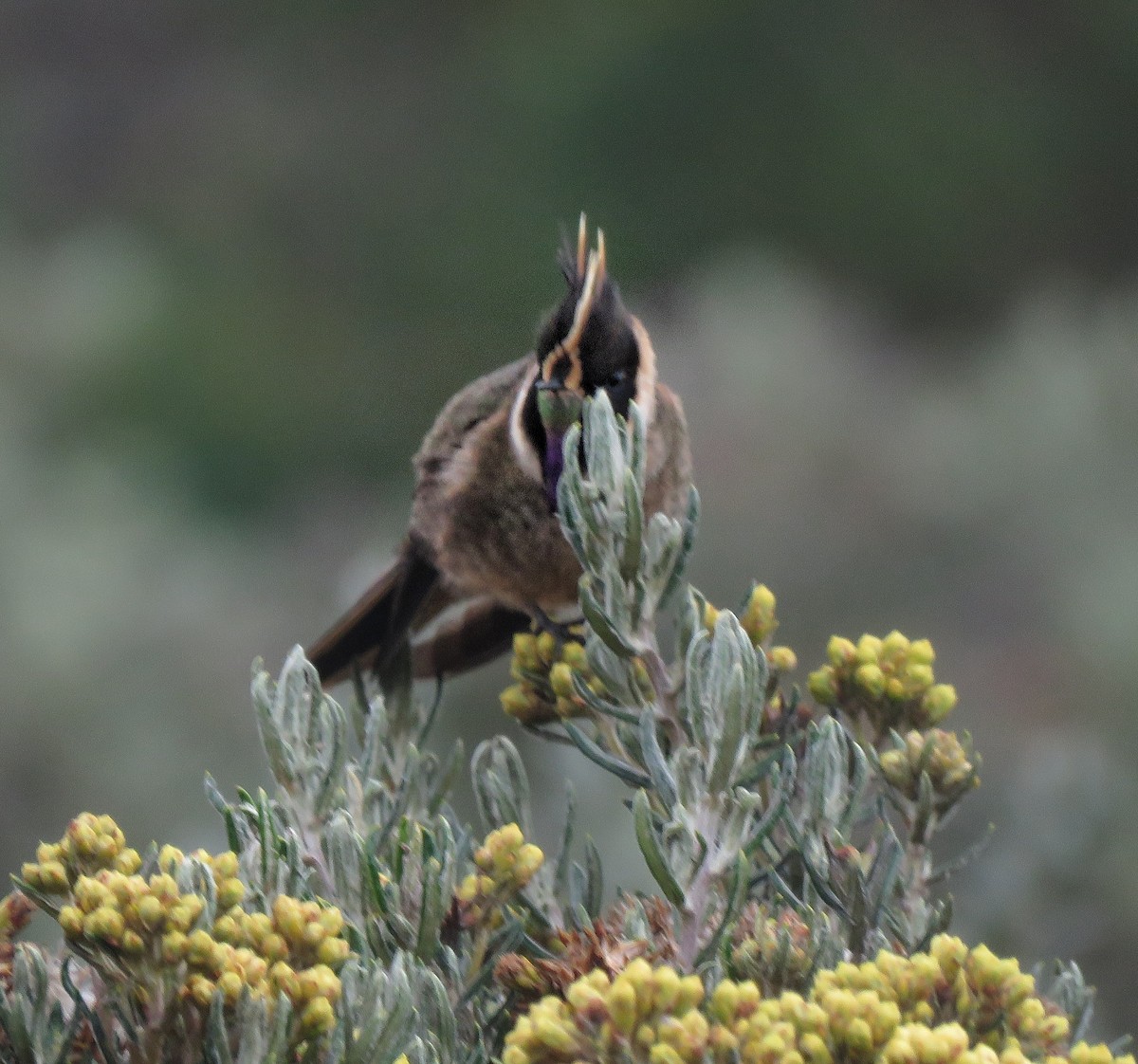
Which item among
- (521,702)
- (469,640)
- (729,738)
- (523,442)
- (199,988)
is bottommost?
(199,988)

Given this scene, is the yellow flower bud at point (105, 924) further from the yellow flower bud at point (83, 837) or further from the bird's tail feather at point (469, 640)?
the bird's tail feather at point (469, 640)

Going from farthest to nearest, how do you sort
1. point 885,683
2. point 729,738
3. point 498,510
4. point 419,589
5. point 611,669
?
point 419,589 → point 498,510 → point 885,683 → point 611,669 → point 729,738

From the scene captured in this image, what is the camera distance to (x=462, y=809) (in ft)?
12.0

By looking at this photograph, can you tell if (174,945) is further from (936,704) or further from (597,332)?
(597,332)

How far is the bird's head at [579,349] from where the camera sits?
1.99 meters

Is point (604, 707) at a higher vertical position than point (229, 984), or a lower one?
higher

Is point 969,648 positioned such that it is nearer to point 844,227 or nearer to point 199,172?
point 844,227

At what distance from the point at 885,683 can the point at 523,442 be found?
1170 mm

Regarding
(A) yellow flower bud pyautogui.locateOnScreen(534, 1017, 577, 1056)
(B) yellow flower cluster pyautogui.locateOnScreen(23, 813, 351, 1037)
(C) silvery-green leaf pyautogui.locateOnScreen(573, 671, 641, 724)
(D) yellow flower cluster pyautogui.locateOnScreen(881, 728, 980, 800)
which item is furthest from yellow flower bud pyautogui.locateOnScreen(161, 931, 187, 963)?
(D) yellow flower cluster pyautogui.locateOnScreen(881, 728, 980, 800)

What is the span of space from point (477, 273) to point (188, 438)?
7.06ft

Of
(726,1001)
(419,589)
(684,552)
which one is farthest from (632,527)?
(419,589)

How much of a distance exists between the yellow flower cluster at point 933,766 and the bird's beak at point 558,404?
810 mm

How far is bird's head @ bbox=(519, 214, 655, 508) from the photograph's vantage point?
1989 mm

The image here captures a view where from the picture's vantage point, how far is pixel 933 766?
48.0 inches
